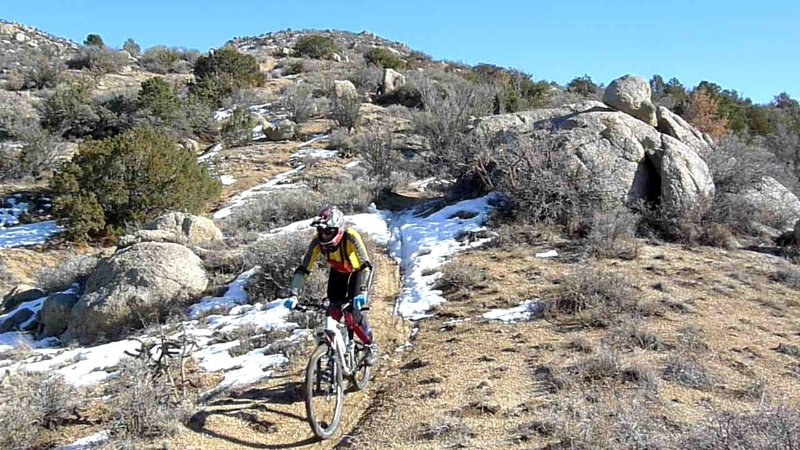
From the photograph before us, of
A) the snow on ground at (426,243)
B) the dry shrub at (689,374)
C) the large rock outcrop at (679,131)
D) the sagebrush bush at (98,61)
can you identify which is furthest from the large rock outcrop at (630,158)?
the sagebrush bush at (98,61)

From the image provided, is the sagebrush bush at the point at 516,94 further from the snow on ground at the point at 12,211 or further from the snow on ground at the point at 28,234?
the snow on ground at the point at 12,211

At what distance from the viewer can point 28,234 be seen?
12602 mm

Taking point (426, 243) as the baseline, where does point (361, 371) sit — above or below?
below

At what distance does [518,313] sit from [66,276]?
7463 mm

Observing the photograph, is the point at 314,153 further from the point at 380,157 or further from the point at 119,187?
the point at 119,187

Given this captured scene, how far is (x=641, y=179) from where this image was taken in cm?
1131

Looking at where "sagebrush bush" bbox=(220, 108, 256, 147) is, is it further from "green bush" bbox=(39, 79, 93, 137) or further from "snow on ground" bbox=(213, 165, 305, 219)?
"green bush" bbox=(39, 79, 93, 137)

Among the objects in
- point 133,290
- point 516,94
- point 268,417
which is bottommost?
point 268,417

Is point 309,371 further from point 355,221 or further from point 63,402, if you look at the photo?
point 355,221

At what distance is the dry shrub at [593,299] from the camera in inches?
278

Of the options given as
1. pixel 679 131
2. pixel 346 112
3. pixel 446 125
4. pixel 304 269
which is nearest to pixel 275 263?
pixel 304 269

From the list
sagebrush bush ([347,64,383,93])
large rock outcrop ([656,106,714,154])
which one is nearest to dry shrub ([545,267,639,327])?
large rock outcrop ([656,106,714,154])

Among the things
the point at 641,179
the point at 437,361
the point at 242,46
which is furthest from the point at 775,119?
the point at 242,46

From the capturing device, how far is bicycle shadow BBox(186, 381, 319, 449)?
16.1 ft
